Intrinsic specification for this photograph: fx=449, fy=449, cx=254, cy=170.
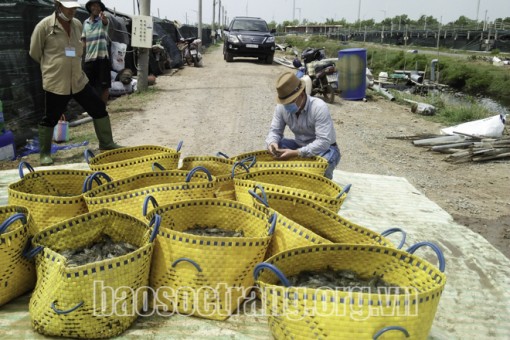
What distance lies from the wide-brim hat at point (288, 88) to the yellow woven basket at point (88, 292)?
1.74 meters

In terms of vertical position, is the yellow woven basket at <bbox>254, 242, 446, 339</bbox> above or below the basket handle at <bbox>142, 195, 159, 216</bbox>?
below

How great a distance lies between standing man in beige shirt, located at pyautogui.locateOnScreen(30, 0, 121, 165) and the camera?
4.83 metres

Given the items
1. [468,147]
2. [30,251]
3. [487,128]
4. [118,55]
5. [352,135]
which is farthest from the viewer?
[118,55]

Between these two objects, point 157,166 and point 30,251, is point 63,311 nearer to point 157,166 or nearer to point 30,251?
point 30,251

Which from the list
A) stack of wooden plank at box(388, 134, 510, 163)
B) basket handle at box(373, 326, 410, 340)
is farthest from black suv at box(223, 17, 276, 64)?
basket handle at box(373, 326, 410, 340)

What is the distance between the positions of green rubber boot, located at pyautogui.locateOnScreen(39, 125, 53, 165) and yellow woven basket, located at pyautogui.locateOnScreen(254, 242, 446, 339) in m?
4.04

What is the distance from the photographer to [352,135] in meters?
8.80

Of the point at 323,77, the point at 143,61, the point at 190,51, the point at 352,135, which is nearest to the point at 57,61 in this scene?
the point at 352,135

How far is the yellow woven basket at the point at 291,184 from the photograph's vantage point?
8.36 feet

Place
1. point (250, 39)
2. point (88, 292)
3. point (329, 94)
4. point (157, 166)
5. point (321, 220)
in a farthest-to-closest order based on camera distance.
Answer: point (250, 39) → point (329, 94) → point (157, 166) → point (321, 220) → point (88, 292)

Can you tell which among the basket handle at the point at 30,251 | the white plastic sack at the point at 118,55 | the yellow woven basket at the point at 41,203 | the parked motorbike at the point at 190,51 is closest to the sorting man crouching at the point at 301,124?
the yellow woven basket at the point at 41,203

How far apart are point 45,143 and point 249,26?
14.6 meters

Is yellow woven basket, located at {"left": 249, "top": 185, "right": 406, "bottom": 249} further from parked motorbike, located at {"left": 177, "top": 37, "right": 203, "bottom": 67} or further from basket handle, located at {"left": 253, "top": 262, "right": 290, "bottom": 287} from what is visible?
parked motorbike, located at {"left": 177, "top": 37, "right": 203, "bottom": 67}

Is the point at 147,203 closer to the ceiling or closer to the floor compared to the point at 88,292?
→ closer to the ceiling
